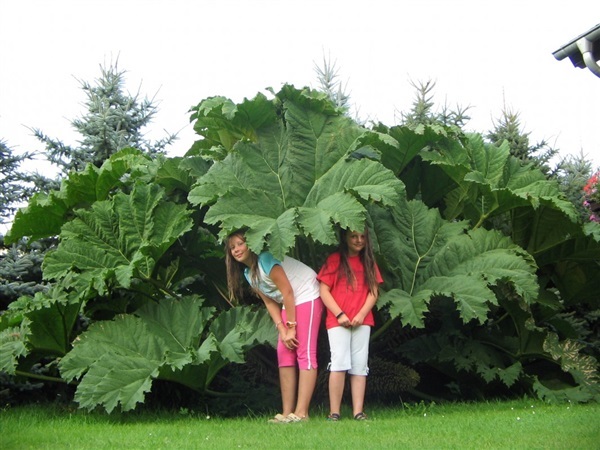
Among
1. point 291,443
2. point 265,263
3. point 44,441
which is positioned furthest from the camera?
point 265,263

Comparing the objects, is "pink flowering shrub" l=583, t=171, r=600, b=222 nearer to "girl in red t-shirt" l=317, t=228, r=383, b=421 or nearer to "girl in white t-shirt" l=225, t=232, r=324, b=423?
"girl in red t-shirt" l=317, t=228, r=383, b=421

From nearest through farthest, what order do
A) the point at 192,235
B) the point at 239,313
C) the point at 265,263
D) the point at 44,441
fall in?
1. the point at 44,441
2. the point at 265,263
3. the point at 239,313
4. the point at 192,235

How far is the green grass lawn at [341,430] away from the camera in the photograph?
4.62 metres

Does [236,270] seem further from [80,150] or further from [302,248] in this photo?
[80,150]

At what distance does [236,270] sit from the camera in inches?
231

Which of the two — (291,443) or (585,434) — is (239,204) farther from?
(585,434)

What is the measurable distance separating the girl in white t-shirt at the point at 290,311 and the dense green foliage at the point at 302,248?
17cm

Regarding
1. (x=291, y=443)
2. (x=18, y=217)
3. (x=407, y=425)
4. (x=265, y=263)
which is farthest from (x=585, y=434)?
(x=18, y=217)

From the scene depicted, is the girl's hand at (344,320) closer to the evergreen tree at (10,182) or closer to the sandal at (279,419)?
the sandal at (279,419)

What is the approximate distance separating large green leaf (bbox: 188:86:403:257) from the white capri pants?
58 cm

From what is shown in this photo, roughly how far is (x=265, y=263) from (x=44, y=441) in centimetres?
158

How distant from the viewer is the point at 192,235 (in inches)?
255

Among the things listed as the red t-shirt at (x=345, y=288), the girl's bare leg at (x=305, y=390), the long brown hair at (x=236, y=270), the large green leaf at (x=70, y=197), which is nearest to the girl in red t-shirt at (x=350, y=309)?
the red t-shirt at (x=345, y=288)

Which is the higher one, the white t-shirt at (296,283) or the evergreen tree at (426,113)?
the evergreen tree at (426,113)
